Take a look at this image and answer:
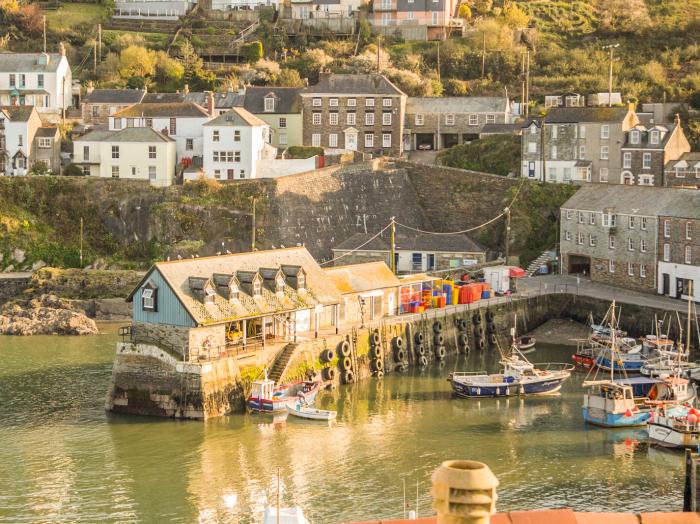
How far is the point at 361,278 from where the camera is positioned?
171ft

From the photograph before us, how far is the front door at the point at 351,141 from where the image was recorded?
78250mm

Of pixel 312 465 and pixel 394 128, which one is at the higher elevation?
pixel 394 128

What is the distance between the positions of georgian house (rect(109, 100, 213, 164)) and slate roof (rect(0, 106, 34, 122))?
5.20 m

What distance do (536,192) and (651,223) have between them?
1154 cm

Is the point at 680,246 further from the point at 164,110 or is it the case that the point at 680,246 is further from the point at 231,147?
the point at 164,110

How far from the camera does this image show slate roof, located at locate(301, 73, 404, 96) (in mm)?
78062

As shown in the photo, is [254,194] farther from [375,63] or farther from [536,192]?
[375,63]

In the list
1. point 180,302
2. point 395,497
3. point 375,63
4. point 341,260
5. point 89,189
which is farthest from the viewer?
point 375,63

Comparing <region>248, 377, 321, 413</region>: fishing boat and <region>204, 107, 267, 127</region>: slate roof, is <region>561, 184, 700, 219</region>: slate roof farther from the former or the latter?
<region>248, 377, 321, 413</region>: fishing boat

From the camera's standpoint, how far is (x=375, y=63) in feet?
296

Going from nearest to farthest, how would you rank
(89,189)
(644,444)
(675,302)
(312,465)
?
(312,465)
(644,444)
(675,302)
(89,189)

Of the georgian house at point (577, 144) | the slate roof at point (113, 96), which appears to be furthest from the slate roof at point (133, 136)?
the georgian house at point (577, 144)

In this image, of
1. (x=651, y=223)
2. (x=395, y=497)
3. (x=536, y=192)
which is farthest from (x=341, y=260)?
(x=395, y=497)

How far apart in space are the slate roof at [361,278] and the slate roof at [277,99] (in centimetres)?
2714
